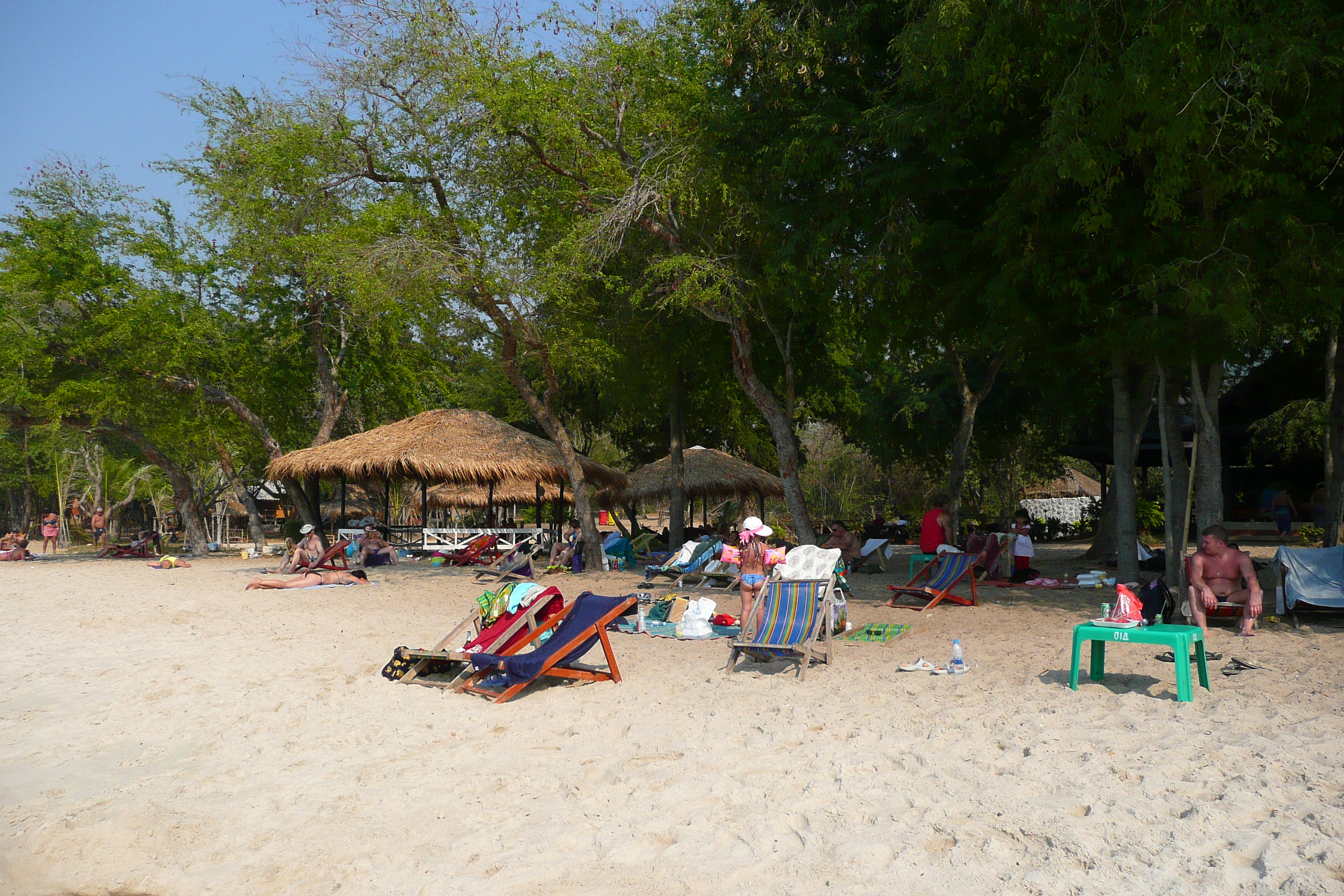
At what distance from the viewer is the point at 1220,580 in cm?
805

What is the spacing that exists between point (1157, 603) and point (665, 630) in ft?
14.9

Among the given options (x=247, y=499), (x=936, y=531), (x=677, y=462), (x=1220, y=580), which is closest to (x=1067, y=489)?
(x=677, y=462)

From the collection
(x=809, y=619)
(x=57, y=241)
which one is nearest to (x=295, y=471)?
(x=57, y=241)

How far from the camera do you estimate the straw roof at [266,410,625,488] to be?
19172 millimetres

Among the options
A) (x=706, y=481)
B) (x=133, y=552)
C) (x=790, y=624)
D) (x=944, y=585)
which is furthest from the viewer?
(x=133, y=552)

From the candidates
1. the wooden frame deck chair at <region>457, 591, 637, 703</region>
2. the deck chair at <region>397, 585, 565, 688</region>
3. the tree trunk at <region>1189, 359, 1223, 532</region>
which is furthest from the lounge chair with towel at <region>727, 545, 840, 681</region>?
the tree trunk at <region>1189, 359, 1223, 532</region>

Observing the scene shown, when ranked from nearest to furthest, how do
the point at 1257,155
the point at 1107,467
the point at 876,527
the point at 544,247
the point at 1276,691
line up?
1. the point at 1276,691
2. the point at 1257,155
3. the point at 544,247
4. the point at 876,527
5. the point at 1107,467

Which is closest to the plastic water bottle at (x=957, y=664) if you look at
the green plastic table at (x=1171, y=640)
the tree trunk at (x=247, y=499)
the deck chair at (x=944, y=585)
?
the green plastic table at (x=1171, y=640)

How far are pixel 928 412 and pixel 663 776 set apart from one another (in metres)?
17.2

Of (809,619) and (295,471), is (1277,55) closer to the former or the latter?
(809,619)

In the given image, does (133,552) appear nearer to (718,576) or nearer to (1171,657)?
(718,576)

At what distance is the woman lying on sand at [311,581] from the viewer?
14.2 meters

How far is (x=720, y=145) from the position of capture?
40.8ft

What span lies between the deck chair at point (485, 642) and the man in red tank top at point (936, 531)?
21.9ft
